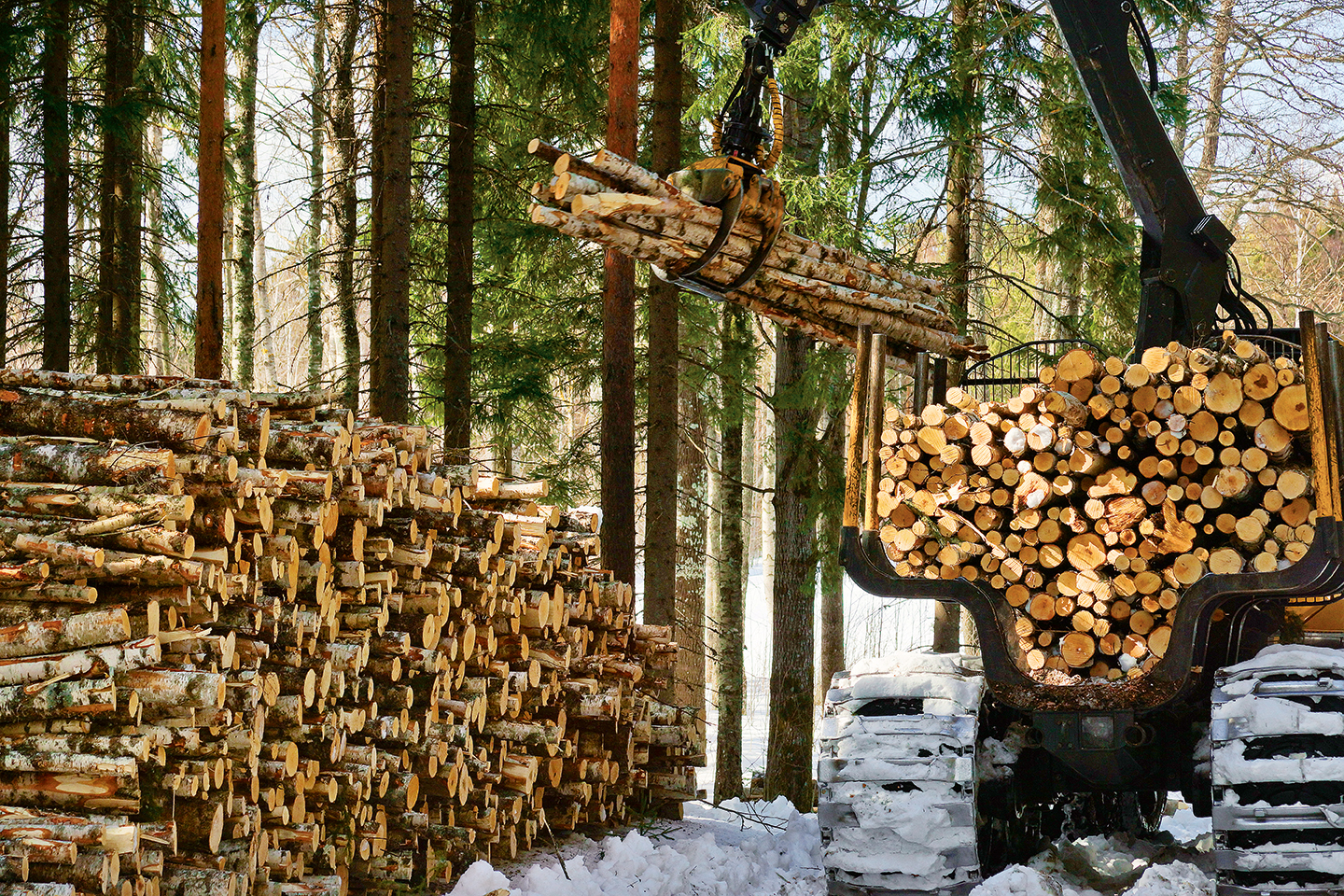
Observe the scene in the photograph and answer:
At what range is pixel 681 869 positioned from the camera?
6.25m

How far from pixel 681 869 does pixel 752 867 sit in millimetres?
457

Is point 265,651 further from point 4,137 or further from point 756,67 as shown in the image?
point 4,137

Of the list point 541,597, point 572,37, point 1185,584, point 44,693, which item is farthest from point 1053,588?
point 572,37

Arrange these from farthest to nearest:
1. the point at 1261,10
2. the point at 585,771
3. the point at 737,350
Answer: the point at 1261,10
the point at 737,350
the point at 585,771

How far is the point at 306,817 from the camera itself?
5324 millimetres

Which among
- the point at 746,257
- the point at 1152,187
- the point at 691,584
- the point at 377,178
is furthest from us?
the point at 691,584

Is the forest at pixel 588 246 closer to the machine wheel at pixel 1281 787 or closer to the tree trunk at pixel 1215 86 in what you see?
the machine wheel at pixel 1281 787

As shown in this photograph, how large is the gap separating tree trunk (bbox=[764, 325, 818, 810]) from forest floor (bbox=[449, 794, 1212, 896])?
9.01 ft

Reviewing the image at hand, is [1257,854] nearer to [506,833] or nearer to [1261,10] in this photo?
[506,833]

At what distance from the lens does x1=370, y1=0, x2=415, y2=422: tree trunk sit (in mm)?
9594

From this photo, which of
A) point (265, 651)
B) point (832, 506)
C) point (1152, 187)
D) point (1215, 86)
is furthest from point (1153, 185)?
point (1215, 86)

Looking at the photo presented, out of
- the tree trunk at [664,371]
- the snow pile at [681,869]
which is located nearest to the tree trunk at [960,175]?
the tree trunk at [664,371]

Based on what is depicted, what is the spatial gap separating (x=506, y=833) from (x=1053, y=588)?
10.9 ft

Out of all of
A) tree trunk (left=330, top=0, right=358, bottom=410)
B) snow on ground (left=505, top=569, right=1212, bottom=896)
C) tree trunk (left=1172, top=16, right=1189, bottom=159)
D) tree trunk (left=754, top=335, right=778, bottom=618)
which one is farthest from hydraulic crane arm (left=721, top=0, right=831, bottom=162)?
tree trunk (left=754, top=335, right=778, bottom=618)
